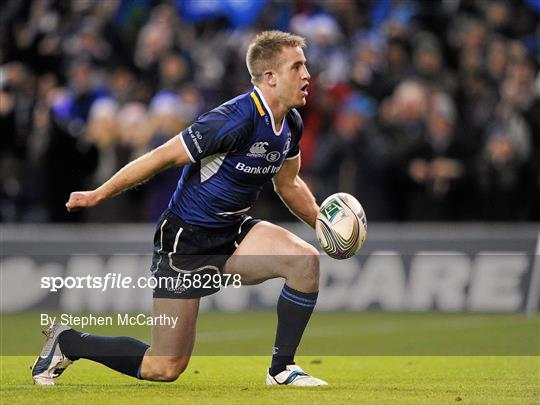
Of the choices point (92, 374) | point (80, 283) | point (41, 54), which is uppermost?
point (41, 54)

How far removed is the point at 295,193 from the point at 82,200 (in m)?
1.79

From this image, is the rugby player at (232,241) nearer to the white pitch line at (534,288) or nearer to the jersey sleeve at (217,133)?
the jersey sleeve at (217,133)

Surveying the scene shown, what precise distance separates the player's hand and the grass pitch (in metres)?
1.16

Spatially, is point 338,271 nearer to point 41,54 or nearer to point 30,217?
point 30,217

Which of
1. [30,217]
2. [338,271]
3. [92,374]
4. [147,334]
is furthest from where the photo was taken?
[30,217]

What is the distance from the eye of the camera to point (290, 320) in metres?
8.16

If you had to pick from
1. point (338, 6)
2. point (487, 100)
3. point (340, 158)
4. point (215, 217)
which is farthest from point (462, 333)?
point (338, 6)

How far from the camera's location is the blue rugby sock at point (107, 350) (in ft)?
26.8

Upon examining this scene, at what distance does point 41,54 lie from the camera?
16.5 metres

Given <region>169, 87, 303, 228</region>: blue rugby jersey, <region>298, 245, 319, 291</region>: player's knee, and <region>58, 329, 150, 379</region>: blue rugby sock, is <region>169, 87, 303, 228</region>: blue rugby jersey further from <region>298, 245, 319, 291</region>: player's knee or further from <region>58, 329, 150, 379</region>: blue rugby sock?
<region>58, 329, 150, 379</region>: blue rugby sock

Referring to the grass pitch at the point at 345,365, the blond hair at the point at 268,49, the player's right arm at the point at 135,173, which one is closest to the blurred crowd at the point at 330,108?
the grass pitch at the point at 345,365

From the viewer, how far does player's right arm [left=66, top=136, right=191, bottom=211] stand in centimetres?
748

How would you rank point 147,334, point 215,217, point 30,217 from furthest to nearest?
point 30,217 → point 147,334 → point 215,217

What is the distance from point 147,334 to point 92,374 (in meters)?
3.15
